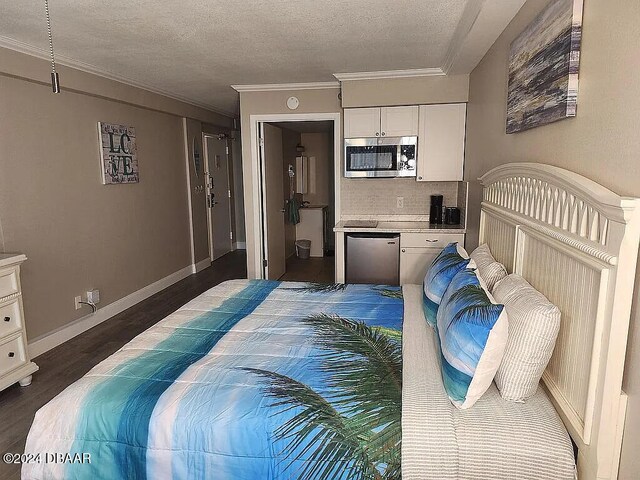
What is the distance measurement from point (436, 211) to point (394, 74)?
56.0 inches

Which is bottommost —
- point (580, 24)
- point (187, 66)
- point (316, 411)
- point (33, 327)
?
point (33, 327)

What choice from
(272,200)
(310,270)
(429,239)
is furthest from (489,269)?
(310,270)

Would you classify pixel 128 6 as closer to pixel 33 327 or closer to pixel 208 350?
pixel 208 350

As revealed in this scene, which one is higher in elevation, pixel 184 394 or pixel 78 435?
pixel 184 394

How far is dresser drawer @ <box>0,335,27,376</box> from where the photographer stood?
8.95 ft

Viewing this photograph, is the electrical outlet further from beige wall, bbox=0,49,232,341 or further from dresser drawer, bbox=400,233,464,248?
dresser drawer, bbox=400,233,464,248

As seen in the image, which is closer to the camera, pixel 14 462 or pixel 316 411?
pixel 316 411

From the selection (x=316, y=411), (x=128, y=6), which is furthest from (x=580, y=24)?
(x=128, y=6)

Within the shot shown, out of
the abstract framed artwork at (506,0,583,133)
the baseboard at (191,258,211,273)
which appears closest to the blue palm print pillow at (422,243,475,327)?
the abstract framed artwork at (506,0,583,133)

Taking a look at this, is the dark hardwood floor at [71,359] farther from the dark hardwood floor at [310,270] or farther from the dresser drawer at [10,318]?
the dark hardwood floor at [310,270]

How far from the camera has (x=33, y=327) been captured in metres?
3.39

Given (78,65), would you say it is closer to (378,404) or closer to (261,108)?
(261,108)

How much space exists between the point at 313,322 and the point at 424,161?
8.26ft

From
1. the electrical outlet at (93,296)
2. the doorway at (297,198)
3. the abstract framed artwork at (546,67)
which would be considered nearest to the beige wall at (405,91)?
the doorway at (297,198)
